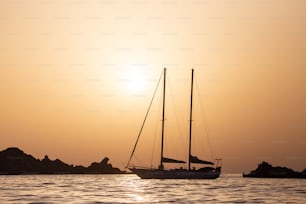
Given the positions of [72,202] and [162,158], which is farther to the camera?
[162,158]

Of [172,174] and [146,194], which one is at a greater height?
[172,174]

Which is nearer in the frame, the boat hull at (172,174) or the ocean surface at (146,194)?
the ocean surface at (146,194)

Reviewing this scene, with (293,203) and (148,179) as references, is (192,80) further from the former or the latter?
(293,203)

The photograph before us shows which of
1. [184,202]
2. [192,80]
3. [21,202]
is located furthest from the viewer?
[192,80]

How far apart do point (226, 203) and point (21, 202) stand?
21006 mm

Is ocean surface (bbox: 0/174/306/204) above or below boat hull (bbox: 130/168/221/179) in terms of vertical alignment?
below

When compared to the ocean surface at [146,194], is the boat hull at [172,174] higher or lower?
higher

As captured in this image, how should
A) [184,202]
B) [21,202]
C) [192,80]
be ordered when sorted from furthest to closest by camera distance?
[192,80]
[184,202]
[21,202]

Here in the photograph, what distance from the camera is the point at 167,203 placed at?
6494 centimetres

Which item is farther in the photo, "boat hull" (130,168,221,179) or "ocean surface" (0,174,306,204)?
"boat hull" (130,168,221,179)

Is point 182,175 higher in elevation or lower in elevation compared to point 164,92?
lower

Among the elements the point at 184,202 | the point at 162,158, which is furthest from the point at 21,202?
the point at 162,158

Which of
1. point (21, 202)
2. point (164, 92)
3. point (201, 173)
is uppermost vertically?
point (164, 92)

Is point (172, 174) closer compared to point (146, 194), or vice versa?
point (146, 194)
